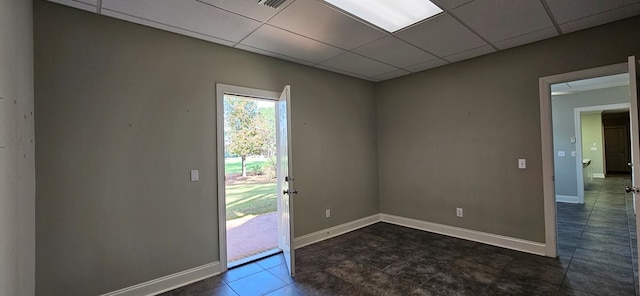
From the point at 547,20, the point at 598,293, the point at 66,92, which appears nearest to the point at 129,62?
the point at 66,92

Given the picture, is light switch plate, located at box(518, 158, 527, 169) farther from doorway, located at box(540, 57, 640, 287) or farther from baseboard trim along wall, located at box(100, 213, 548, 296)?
baseboard trim along wall, located at box(100, 213, 548, 296)

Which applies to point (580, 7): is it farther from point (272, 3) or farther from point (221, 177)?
point (221, 177)

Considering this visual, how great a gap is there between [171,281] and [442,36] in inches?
144

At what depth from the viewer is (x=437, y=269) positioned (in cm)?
287

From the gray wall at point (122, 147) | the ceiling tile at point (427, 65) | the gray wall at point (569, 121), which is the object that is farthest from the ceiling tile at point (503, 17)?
the gray wall at point (569, 121)

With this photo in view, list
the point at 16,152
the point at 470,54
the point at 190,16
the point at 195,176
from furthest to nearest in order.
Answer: the point at 470,54 < the point at 195,176 < the point at 190,16 < the point at 16,152

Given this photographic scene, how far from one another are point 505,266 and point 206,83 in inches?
146

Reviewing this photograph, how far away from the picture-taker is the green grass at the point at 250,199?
5.89m

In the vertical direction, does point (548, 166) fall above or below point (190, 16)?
below

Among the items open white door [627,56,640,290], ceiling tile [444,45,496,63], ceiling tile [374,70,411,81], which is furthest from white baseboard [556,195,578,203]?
open white door [627,56,640,290]

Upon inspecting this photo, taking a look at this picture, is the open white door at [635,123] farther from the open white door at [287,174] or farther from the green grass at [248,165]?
the green grass at [248,165]

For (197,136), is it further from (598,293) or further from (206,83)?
(598,293)

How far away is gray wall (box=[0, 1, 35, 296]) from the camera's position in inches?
52.5

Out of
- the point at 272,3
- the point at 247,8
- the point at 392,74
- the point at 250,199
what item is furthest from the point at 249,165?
the point at 272,3
